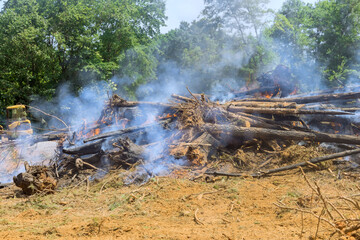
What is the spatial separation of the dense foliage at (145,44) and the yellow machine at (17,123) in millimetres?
4139

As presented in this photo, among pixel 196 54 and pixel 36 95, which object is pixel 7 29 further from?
pixel 196 54

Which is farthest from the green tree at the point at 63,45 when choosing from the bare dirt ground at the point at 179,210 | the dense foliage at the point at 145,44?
the bare dirt ground at the point at 179,210

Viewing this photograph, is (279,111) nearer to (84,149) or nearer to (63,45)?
(84,149)

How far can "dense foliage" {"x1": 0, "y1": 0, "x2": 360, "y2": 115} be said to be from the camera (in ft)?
64.2

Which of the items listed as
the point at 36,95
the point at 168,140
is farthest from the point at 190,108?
the point at 36,95

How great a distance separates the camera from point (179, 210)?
4652mm

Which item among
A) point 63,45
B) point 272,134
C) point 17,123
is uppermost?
point 63,45

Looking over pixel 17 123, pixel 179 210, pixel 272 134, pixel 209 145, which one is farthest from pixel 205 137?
pixel 17 123

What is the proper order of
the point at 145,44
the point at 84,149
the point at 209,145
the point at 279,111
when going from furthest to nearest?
the point at 145,44 → the point at 84,149 → the point at 279,111 → the point at 209,145

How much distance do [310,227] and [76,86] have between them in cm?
2137

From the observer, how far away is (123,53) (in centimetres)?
2411

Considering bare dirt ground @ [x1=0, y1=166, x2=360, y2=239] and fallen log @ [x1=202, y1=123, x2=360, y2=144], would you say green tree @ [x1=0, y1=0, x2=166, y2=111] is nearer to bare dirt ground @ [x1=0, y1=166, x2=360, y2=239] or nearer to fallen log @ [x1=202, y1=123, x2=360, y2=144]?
bare dirt ground @ [x1=0, y1=166, x2=360, y2=239]

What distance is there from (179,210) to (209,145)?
312 centimetres

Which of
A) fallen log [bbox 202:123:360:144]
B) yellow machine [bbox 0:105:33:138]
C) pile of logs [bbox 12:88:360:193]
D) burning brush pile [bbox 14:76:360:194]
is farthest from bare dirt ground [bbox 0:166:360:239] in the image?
yellow machine [bbox 0:105:33:138]
